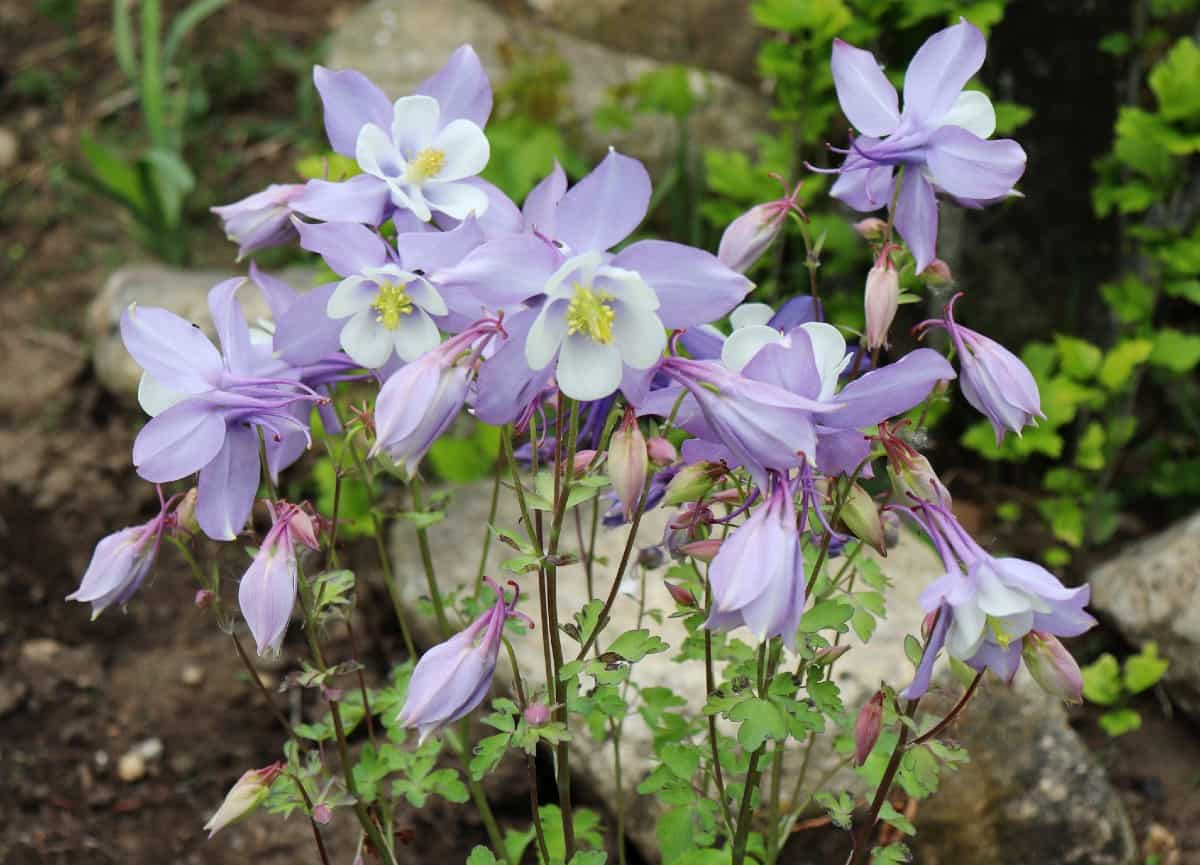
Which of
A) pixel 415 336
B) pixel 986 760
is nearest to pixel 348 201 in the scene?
pixel 415 336

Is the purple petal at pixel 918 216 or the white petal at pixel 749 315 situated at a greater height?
the purple petal at pixel 918 216

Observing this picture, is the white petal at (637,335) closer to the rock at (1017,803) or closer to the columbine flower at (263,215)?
the columbine flower at (263,215)

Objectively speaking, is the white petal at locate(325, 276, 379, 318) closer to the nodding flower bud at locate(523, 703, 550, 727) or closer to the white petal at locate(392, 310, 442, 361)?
the white petal at locate(392, 310, 442, 361)

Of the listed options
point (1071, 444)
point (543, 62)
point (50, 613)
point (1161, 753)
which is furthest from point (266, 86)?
point (1161, 753)

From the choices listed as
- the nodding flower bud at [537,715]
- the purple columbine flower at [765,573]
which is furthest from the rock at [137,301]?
the purple columbine flower at [765,573]

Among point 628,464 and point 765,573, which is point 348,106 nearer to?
point 628,464

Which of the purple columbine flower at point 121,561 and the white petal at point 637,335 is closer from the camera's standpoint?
the white petal at point 637,335
